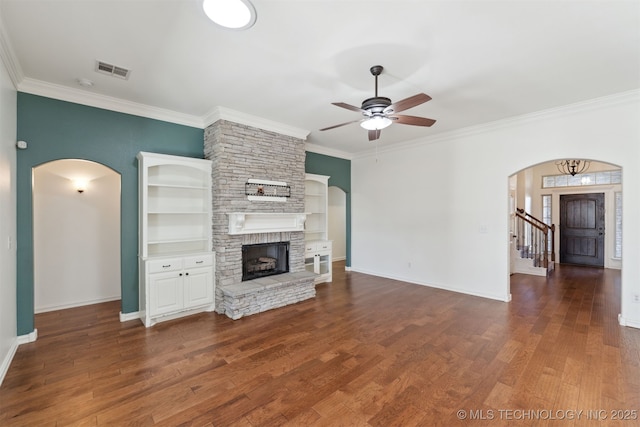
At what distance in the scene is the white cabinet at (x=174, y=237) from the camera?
3.91 metres

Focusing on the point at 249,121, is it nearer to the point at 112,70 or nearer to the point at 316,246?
the point at 112,70

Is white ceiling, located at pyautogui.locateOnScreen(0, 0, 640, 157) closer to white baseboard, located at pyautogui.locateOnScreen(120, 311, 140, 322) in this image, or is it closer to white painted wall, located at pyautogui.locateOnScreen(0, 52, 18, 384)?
white painted wall, located at pyautogui.locateOnScreen(0, 52, 18, 384)

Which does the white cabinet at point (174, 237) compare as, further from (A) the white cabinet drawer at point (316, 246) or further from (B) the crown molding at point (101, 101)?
(A) the white cabinet drawer at point (316, 246)

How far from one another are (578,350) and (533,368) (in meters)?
0.83

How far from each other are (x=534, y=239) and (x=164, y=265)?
8.91 meters

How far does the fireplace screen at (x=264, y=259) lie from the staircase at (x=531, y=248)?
585 centimetres

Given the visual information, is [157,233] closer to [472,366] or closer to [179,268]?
[179,268]

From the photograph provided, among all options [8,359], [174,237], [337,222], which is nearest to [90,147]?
[174,237]

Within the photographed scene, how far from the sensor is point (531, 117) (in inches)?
178

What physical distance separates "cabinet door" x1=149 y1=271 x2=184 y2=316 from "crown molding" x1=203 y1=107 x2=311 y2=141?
2.41m

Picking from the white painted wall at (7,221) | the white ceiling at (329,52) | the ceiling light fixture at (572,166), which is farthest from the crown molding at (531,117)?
the white painted wall at (7,221)

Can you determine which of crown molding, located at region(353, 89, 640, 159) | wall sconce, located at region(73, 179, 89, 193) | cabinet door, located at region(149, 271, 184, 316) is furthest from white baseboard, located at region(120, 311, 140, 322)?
crown molding, located at region(353, 89, 640, 159)

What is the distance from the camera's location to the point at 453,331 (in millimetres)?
3693

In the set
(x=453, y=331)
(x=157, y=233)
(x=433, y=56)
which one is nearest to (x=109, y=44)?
(x=157, y=233)
